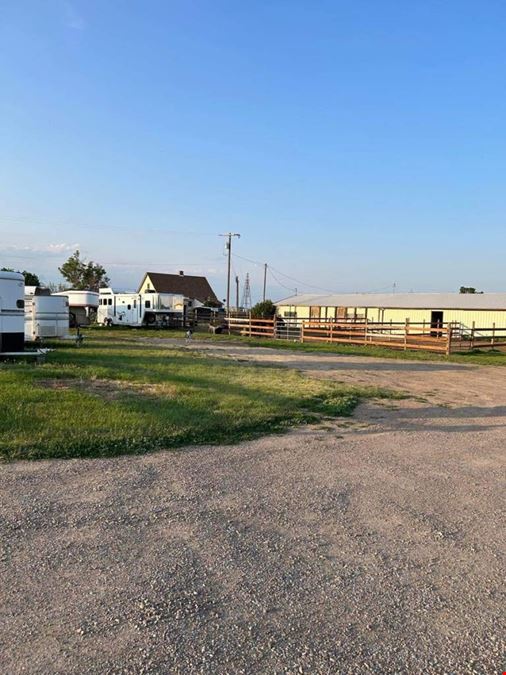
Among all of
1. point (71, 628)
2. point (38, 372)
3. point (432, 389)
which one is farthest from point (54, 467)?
point (432, 389)

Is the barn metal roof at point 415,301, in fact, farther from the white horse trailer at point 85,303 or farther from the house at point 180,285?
the white horse trailer at point 85,303

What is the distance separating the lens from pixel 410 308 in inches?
1742

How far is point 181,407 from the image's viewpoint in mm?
8164

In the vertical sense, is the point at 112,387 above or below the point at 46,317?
below

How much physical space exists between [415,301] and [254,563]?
46067mm

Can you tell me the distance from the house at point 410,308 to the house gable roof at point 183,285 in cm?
1553

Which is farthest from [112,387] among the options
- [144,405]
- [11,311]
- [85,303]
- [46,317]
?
[85,303]

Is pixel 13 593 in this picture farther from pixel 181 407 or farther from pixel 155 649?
pixel 181 407

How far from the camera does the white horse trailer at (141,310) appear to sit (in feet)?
131

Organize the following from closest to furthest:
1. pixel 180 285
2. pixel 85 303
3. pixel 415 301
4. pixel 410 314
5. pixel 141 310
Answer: pixel 141 310, pixel 85 303, pixel 410 314, pixel 415 301, pixel 180 285

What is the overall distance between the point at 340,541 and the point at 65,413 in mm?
4825

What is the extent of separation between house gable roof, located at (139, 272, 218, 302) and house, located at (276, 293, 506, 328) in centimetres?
1553

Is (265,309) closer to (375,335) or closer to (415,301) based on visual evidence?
(415,301)

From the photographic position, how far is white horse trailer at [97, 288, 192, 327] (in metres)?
39.9
